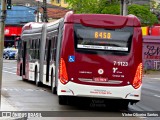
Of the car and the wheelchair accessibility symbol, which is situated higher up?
the wheelchair accessibility symbol

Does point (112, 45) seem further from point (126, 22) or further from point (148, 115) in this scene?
point (148, 115)

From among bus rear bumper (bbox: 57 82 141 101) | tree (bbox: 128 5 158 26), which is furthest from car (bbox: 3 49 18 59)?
bus rear bumper (bbox: 57 82 141 101)

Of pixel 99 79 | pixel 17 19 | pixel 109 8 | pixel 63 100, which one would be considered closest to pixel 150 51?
pixel 109 8

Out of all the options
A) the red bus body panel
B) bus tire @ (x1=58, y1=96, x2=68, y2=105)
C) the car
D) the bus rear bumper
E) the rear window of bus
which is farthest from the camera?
the car

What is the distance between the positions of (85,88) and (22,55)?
15.0 meters

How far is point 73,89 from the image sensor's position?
15.4m

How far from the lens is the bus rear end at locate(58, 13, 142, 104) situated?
50.7ft

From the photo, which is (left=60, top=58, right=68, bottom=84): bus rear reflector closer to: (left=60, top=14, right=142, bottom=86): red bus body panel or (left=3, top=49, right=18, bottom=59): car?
(left=60, top=14, right=142, bottom=86): red bus body panel

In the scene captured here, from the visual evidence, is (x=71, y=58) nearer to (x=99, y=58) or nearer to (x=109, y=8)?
(x=99, y=58)

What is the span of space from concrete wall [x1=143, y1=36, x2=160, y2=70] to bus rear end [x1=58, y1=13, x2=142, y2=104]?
3189 cm

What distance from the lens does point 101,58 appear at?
1561 cm

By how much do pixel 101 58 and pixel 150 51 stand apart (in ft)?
107

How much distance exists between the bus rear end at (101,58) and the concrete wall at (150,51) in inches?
1255

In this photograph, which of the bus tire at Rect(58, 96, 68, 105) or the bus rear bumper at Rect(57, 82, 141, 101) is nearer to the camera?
the bus rear bumper at Rect(57, 82, 141, 101)
